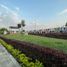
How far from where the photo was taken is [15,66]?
A: 39.2 feet

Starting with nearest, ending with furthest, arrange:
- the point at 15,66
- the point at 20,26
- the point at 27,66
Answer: the point at 27,66 < the point at 15,66 < the point at 20,26

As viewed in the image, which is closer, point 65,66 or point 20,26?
point 65,66

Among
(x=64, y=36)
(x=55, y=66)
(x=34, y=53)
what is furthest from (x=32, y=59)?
(x=64, y=36)

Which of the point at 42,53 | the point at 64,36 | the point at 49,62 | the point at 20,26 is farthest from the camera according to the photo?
the point at 20,26

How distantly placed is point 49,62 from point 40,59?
183 cm

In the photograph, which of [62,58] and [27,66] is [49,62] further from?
[27,66]

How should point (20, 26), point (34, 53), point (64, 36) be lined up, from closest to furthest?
point (34, 53)
point (64, 36)
point (20, 26)

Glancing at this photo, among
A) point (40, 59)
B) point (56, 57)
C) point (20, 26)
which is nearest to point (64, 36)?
point (40, 59)

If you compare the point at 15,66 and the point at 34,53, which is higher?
the point at 34,53

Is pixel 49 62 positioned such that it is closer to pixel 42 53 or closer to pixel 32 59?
pixel 42 53

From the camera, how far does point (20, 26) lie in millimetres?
111000

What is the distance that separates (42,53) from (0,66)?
3785 millimetres

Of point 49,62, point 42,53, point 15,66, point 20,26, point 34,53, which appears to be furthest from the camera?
point 20,26

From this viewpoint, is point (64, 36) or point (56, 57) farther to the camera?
point (64, 36)
